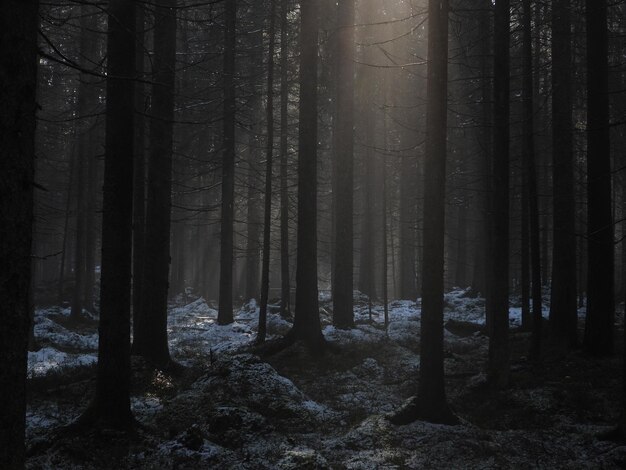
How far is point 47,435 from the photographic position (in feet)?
23.5

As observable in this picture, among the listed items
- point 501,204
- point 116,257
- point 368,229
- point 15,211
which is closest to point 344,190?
point 501,204

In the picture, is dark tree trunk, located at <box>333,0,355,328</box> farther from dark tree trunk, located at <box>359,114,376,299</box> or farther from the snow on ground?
dark tree trunk, located at <box>359,114,376,299</box>

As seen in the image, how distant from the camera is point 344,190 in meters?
16.3

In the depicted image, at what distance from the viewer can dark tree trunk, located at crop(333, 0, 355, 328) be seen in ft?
53.1

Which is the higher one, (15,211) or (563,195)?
(563,195)

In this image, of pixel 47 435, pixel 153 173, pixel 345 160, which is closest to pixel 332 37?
pixel 345 160

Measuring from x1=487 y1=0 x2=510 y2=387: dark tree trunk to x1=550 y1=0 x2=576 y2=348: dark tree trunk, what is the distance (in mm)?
3217

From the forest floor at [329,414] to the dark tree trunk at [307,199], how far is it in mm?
663

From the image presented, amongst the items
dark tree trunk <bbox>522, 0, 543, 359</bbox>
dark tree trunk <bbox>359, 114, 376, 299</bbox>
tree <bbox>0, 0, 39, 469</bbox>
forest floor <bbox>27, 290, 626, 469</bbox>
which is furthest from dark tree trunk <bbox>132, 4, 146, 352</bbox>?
dark tree trunk <bbox>359, 114, 376, 299</bbox>

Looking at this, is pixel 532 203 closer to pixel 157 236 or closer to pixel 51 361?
pixel 157 236

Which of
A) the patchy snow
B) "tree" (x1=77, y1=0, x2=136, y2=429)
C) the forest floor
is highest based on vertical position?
"tree" (x1=77, y1=0, x2=136, y2=429)

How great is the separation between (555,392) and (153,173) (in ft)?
30.0

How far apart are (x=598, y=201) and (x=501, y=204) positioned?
264cm

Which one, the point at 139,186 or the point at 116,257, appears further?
the point at 139,186
